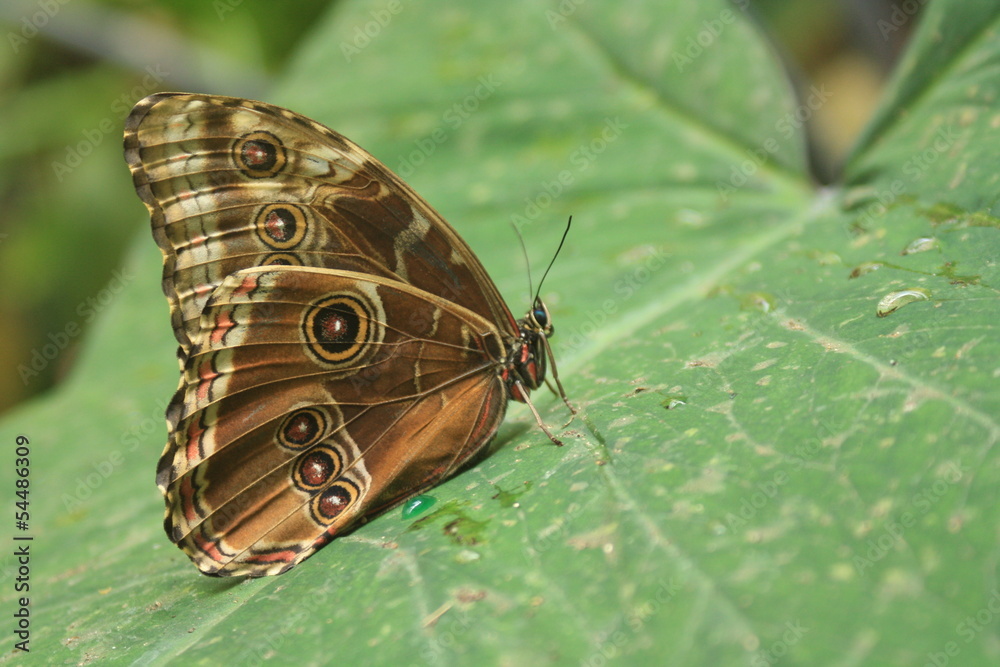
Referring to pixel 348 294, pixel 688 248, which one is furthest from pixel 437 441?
pixel 688 248

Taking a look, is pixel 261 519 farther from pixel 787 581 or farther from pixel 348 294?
pixel 787 581
